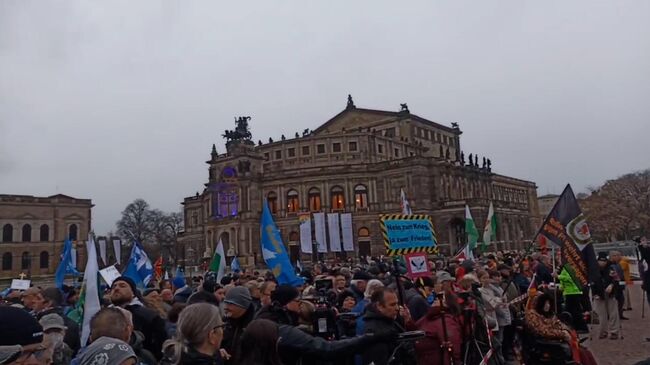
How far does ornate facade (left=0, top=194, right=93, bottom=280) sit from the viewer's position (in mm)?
68438

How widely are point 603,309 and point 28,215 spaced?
250ft

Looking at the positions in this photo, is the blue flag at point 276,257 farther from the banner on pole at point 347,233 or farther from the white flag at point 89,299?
the banner on pole at point 347,233

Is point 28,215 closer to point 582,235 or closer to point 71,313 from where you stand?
point 71,313

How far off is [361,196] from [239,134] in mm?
18121

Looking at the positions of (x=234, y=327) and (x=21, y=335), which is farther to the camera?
(x=234, y=327)

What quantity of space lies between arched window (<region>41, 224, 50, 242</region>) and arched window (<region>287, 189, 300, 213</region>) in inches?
1508

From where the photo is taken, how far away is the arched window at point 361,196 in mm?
58250

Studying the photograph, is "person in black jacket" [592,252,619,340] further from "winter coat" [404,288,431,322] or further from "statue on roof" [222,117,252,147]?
"statue on roof" [222,117,252,147]

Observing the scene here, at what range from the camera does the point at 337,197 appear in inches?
2312

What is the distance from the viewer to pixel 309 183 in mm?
59094

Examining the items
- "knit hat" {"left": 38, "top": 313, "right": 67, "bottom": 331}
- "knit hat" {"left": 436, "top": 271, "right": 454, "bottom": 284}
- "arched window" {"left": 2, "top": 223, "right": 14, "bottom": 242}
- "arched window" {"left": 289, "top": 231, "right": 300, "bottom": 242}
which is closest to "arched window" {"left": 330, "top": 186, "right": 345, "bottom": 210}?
"arched window" {"left": 289, "top": 231, "right": 300, "bottom": 242}

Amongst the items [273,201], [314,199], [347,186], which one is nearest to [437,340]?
[347,186]

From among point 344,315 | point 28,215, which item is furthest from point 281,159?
point 344,315

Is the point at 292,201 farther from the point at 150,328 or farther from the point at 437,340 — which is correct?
the point at 437,340
